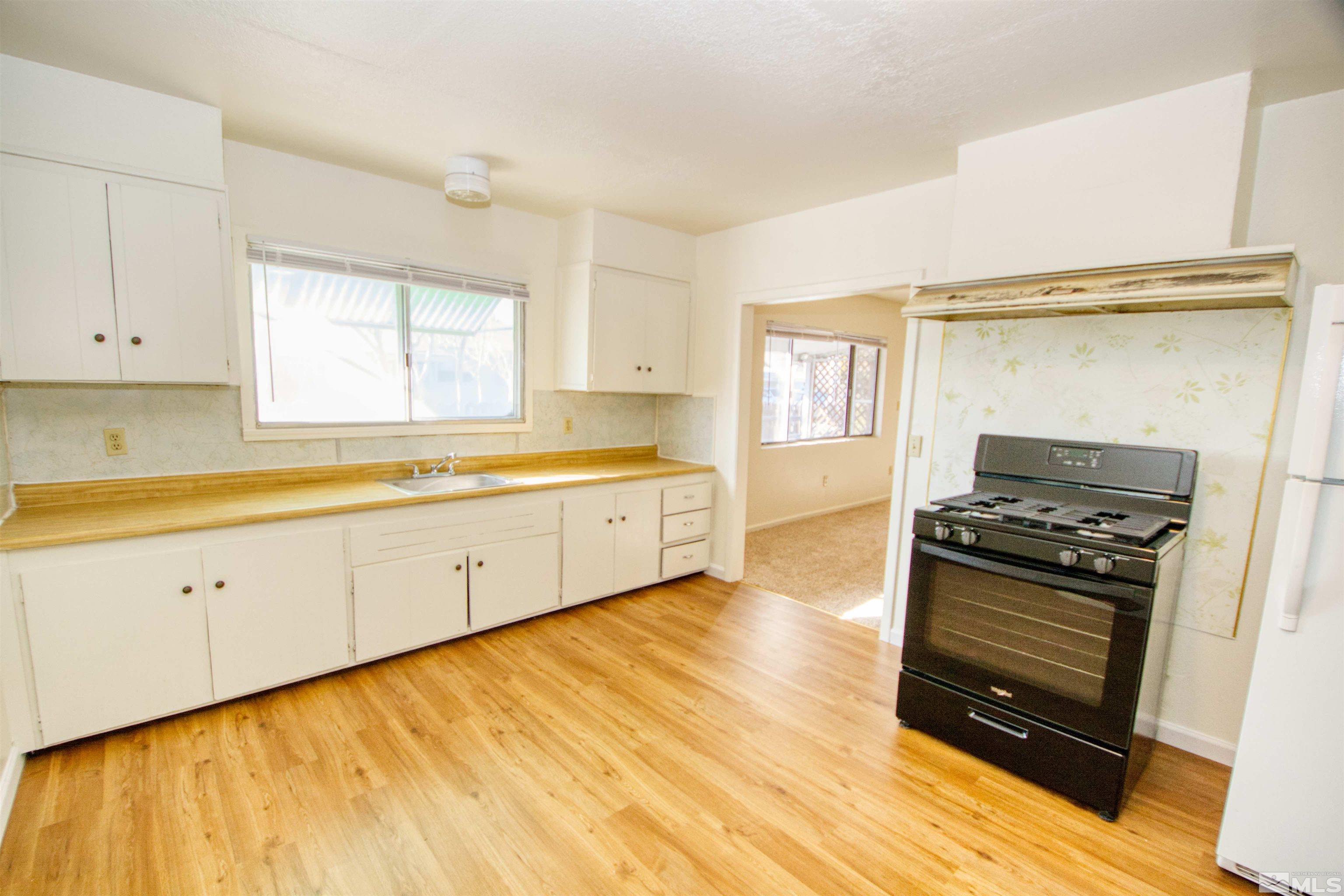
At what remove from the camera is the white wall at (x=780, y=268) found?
2869 mm

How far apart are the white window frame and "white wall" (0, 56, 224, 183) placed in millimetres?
424

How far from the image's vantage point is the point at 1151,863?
1686 millimetres

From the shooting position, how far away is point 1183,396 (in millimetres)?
2156

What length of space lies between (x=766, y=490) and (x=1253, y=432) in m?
3.62

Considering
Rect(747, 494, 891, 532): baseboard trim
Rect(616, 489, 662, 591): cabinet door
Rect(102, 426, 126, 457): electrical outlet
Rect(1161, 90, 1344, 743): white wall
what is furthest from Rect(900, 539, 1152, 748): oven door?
Rect(102, 426, 126, 457): electrical outlet

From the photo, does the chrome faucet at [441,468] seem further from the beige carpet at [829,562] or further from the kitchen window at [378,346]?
the beige carpet at [829,562]

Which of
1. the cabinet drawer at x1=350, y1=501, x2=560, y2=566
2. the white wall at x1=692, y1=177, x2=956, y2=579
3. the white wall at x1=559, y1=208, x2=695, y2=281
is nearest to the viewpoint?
the cabinet drawer at x1=350, y1=501, x2=560, y2=566

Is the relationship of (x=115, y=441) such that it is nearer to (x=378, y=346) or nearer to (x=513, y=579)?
(x=378, y=346)

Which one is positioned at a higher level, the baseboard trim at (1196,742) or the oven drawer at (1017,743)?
the oven drawer at (1017,743)

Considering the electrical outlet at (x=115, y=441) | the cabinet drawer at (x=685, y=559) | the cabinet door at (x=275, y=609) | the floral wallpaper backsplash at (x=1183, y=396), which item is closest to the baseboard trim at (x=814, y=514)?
the cabinet drawer at (x=685, y=559)

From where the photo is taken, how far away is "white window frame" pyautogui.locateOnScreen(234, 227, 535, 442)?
2656 millimetres

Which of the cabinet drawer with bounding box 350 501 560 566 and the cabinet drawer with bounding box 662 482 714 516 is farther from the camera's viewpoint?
the cabinet drawer with bounding box 662 482 714 516

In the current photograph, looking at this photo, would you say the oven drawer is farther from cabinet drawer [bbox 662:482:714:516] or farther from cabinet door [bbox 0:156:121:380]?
cabinet door [bbox 0:156:121:380]

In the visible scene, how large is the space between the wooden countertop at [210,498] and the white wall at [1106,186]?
222 cm
